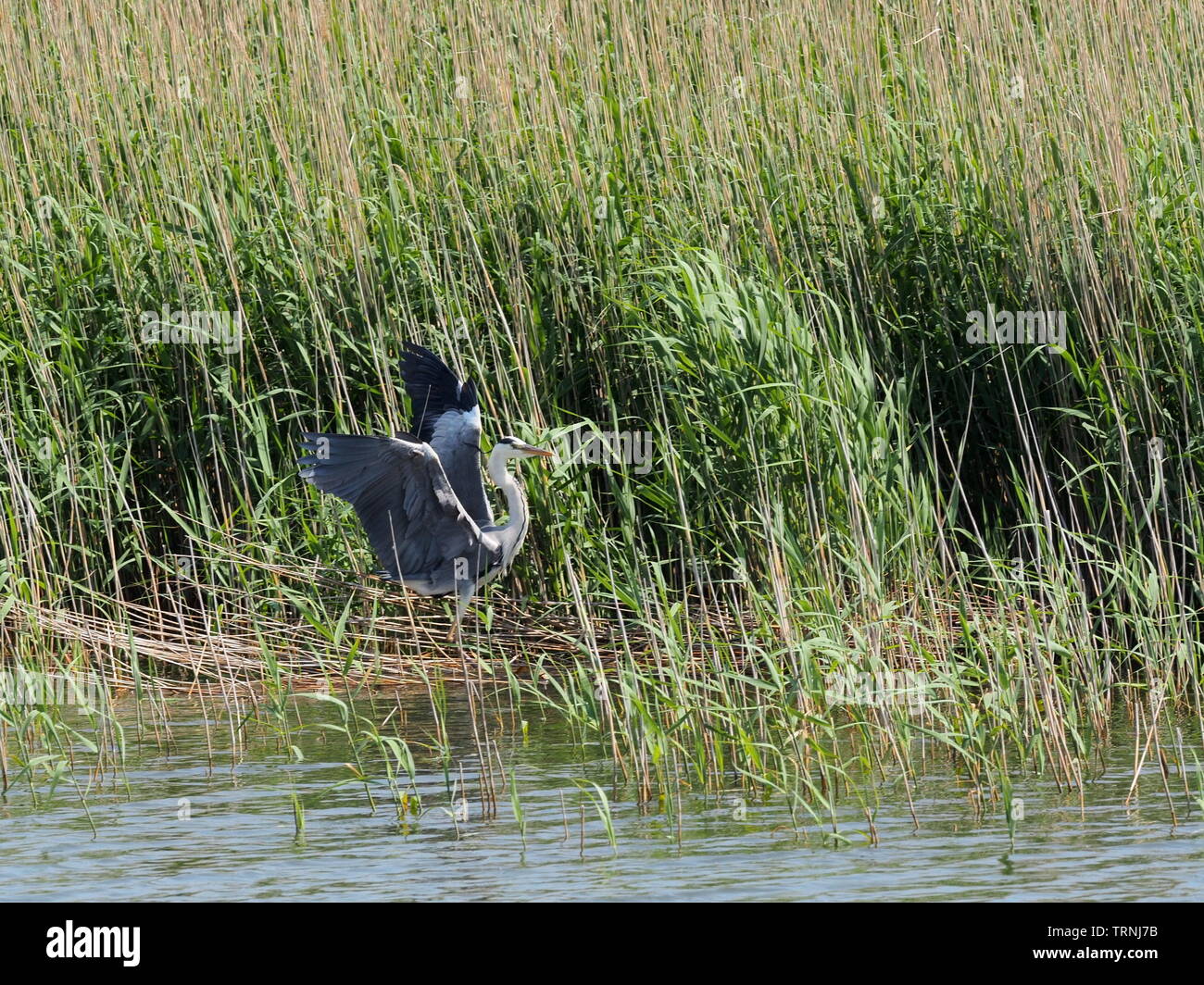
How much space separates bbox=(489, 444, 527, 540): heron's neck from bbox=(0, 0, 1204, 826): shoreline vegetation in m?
0.20

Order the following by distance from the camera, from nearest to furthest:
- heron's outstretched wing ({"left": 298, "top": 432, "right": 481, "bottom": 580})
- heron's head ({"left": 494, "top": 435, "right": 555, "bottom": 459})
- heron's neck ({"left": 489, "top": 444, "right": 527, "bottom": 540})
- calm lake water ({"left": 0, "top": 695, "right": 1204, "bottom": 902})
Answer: calm lake water ({"left": 0, "top": 695, "right": 1204, "bottom": 902})
heron's outstretched wing ({"left": 298, "top": 432, "right": 481, "bottom": 580})
heron's head ({"left": 494, "top": 435, "right": 555, "bottom": 459})
heron's neck ({"left": 489, "top": 444, "right": 527, "bottom": 540})

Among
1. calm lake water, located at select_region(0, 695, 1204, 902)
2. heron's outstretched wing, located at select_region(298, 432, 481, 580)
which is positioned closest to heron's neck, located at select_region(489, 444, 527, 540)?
heron's outstretched wing, located at select_region(298, 432, 481, 580)

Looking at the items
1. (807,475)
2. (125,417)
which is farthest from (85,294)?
(807,475)

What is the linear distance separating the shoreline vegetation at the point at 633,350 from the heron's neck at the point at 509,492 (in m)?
0.20

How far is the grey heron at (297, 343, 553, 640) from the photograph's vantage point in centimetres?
557

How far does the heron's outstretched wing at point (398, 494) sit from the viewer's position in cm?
536

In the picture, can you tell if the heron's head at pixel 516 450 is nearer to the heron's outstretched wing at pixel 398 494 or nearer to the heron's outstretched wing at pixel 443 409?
the heron's outstretched wing at pixel 443 409

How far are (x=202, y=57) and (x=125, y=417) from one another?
2227 millimetres

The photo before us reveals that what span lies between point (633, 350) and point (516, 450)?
769mm

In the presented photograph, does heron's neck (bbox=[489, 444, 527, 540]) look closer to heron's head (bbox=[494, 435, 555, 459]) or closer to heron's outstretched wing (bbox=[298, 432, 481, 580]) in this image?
heron's head (bbox=[494, 435, 555, 459])

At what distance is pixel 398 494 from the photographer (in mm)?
5637

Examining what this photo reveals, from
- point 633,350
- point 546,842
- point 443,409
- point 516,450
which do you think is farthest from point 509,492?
point 546,842

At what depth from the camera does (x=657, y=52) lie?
23.4 ft

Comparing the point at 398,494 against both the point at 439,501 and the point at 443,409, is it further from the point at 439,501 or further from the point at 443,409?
the point at 443,409
